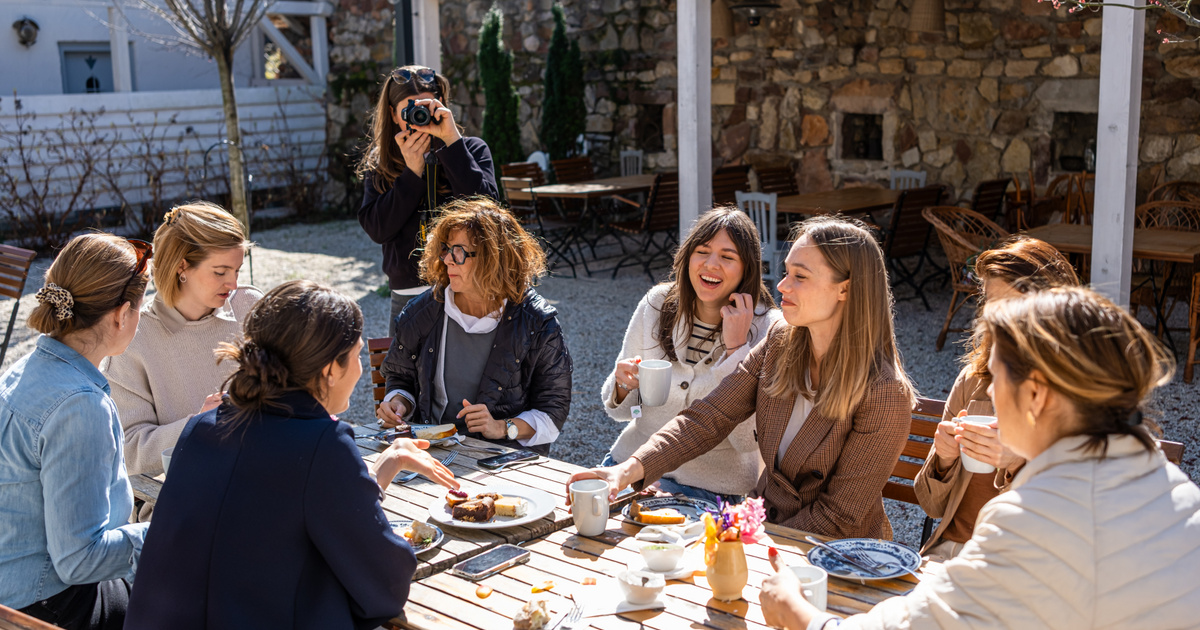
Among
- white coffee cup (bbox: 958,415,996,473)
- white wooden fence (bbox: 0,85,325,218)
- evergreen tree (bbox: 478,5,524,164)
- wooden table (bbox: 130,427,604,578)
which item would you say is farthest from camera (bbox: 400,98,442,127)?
white wooden fence (bbox: 0,85,325,218)

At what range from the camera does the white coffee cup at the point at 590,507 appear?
2.16 meters

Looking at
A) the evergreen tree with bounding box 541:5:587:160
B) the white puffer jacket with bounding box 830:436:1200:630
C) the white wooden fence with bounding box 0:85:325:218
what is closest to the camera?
the white puffer jacket with bounding box 830:436:1200:630

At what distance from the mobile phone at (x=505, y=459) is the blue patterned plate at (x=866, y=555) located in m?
0.92

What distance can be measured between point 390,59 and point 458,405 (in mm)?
10209

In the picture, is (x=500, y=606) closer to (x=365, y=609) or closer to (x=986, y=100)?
(x=365, y=609)

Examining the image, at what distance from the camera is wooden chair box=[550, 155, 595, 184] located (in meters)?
9.88

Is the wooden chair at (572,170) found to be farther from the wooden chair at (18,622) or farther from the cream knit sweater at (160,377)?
the wooden chair at (18,622)

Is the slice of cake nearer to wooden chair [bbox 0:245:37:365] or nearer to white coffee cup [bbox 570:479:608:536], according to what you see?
white coffee cup [bbox 570:479:608:536]

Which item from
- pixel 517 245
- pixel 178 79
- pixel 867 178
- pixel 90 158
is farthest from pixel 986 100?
pixel 178 79

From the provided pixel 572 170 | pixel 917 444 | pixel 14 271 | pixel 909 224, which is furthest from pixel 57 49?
pixel 917 444

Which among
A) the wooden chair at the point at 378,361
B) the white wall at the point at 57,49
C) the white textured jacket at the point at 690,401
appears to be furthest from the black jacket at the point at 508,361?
the white wall at the point at 57,49

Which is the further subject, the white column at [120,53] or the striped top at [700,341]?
the white column at [120,53]

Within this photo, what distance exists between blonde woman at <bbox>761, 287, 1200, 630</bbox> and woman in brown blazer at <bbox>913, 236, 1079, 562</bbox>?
0.89 meters

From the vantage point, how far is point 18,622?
160 centimetres
